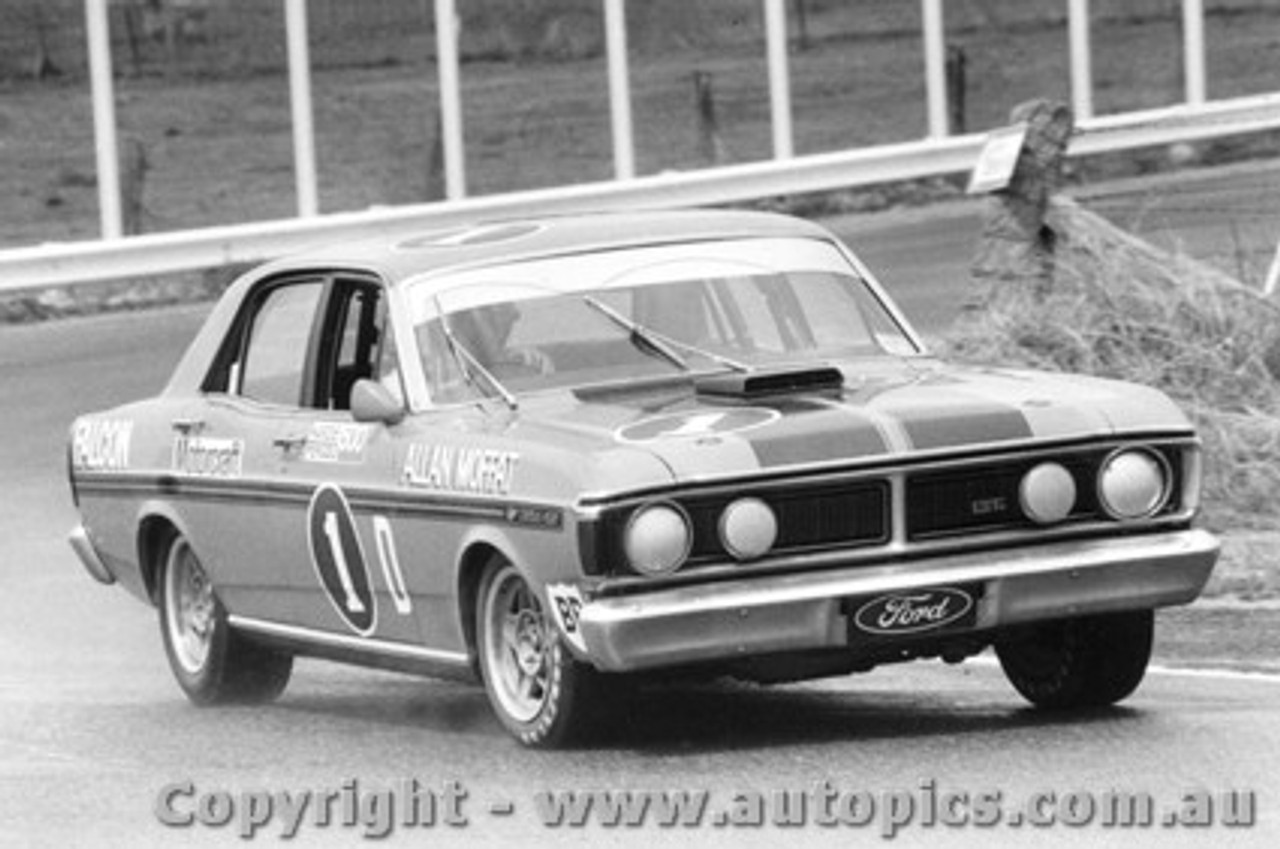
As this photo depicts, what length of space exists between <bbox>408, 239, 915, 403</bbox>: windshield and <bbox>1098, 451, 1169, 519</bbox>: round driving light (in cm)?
122

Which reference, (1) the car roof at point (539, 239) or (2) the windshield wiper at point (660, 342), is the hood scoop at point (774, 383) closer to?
(2) the windshield wiper at point (660, 342)

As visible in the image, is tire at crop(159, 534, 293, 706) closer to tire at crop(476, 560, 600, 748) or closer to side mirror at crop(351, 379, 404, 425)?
side mirror at crop(351, 379, 404, 425)

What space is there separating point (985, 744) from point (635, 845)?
5.39 feet

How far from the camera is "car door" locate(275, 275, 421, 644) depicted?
11.3m

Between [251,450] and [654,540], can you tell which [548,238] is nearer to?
[251,450]

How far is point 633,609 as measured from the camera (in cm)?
1016

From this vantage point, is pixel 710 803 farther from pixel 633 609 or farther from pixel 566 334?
pixel 566 334

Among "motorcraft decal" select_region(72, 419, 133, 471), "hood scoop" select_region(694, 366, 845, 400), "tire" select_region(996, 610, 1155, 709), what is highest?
"hood scoop" select_region(694, 366, 845, 400)

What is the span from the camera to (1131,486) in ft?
35.1

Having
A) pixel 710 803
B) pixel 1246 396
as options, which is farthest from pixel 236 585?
pixel 1246 396

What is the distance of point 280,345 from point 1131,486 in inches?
122

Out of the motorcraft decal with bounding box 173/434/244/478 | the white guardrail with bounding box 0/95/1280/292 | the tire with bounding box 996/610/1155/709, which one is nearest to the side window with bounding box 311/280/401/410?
the motorcraft decal with bounding box 173/434/244/478

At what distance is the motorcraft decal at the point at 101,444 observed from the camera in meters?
13.0

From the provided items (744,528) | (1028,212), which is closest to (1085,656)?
(744,528)
